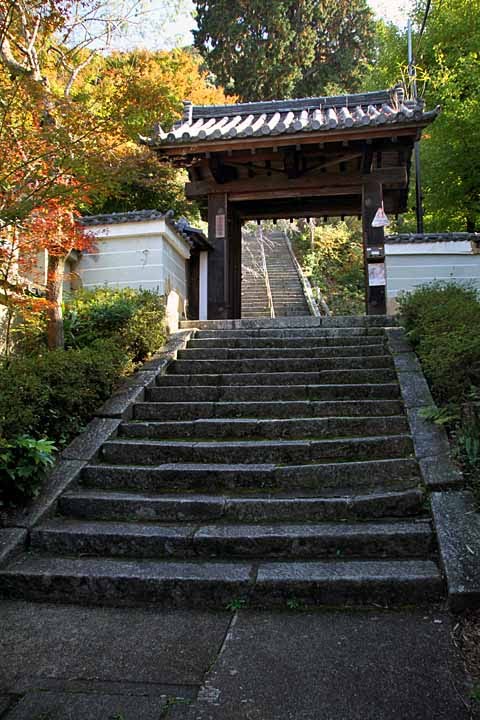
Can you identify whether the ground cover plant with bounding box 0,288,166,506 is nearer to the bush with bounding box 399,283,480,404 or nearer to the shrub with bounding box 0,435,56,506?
the shrub with bounding box 0,435,56,506

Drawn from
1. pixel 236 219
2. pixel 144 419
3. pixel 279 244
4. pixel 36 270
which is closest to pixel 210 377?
pixel 144 419

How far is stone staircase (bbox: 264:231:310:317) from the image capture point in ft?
58.9

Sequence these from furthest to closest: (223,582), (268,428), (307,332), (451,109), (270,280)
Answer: (270,280), (451,109), (307,332), (268,428), (223,582)

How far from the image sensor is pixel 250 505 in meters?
3.96

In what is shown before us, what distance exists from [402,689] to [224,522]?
1852 mm

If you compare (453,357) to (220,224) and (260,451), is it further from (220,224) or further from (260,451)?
(220,224)

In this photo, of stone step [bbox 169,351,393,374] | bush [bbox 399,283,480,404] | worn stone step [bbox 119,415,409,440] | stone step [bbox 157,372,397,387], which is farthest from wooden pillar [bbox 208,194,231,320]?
worn stone step [bbox 119,415,409,440]

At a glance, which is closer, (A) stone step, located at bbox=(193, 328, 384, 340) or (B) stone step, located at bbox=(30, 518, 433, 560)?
(B) stone step, located at bbox=(30, 518, 433, 560)

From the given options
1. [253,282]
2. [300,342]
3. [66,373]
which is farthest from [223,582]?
[253,282]

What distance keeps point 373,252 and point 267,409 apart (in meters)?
4.79

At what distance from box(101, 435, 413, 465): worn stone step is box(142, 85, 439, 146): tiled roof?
610 cm

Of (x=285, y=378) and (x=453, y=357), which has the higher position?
(x=453, y=357)

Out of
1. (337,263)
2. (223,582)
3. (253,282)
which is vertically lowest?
(223,582)

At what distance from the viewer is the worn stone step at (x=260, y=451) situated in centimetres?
455
